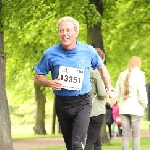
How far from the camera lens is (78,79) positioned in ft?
28.8

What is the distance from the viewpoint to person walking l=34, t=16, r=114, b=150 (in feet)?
28.5

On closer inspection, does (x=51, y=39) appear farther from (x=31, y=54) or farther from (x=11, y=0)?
(x=11, y=0)

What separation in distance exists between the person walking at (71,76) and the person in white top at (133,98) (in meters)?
4.20

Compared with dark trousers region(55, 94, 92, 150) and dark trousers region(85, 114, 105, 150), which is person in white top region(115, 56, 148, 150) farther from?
dark trousers region(55, 94, 92, 150)

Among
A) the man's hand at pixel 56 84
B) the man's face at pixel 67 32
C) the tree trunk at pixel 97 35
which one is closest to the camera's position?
the man's hand at pixel 56 84

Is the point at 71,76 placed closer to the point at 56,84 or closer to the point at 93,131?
the point at 56,84

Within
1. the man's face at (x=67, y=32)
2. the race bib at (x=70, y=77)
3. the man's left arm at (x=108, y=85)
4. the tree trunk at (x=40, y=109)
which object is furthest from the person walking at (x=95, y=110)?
the tree trunk at (x=40, y=109)

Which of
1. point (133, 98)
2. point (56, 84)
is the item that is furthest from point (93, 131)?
point (56, 84)

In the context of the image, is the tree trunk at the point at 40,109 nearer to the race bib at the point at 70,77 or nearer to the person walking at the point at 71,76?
the person walking at the point at 71,76

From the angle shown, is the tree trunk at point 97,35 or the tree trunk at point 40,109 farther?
the tree trunk at point 40,109

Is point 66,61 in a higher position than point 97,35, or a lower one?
lower

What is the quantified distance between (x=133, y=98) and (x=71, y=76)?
466cm

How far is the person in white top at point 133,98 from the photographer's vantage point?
13.1 metres

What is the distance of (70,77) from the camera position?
28.7ft
